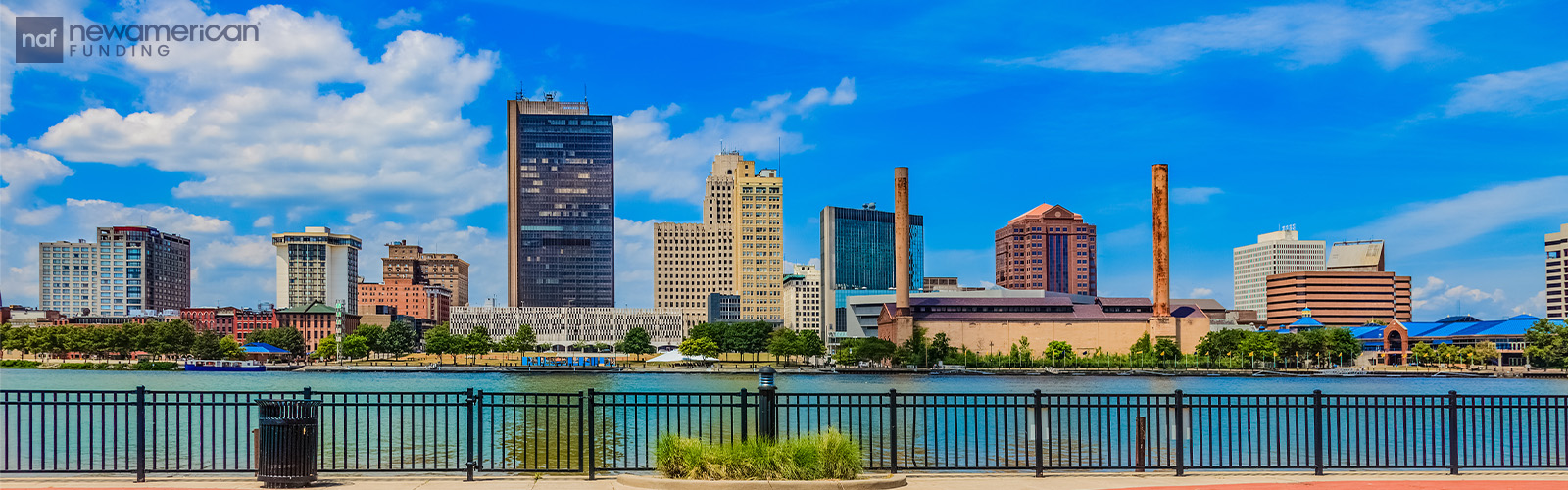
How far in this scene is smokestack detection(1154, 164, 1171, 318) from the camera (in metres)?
182

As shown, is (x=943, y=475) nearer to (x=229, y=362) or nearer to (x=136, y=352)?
(x=229, y=362)

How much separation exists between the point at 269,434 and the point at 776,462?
7.16 metres

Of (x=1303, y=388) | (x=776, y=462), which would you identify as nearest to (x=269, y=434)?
(x=776, y=462)

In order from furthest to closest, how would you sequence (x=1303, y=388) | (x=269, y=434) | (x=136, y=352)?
(x=136, y=352), (x=1303, y=388), (x=269, y=434)

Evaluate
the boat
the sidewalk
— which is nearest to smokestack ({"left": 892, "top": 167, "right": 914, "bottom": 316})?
the boat

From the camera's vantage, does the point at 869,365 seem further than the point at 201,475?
Yes

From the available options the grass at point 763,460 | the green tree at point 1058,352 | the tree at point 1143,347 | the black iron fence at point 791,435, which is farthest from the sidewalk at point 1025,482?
the tree at point 1143,347

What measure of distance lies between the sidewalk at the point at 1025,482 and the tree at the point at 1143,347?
16975 centimetres

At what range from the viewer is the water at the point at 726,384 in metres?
108

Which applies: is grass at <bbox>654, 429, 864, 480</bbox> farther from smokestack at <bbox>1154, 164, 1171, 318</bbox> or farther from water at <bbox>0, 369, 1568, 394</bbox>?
smokestack at <bbox>1154, 164, 1171, 318</bbox>

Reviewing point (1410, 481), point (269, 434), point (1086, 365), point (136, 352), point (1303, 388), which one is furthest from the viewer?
point (136, 352)

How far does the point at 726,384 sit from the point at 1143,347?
287ft

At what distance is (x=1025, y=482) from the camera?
17781mm

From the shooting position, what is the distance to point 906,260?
18862 centimetres
